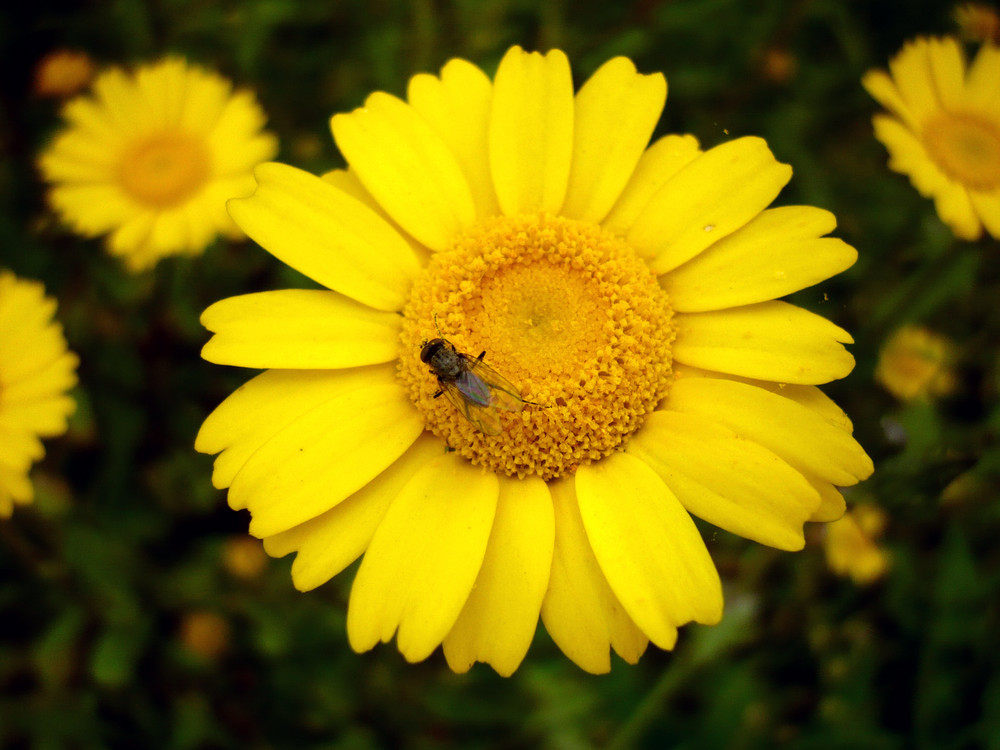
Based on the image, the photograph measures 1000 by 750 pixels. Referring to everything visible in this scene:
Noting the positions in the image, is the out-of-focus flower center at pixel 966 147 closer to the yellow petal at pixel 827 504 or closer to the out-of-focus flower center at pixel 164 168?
the yellow petal at pixel 827 504

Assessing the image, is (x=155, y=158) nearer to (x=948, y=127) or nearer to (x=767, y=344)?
(x=767, y=344)

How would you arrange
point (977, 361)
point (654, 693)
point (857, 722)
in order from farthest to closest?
point (977, 361), point (857, 722), point (654, 693)

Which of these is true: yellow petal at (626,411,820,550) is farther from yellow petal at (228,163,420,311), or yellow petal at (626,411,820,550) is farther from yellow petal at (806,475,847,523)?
yellow petal at (228,163,420,311)

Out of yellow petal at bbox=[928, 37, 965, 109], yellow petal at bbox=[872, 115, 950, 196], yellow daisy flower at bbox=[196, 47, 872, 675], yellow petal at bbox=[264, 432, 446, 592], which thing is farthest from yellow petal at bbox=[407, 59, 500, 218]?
yellow petal at bbox=[928, 37, 965, 109]

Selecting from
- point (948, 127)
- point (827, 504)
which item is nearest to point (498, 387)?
point (827, 504)

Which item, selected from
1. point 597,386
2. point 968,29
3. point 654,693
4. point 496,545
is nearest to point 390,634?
point 496,545

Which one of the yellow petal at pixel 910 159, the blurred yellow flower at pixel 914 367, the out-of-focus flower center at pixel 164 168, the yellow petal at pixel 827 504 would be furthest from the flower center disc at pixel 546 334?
the blurred yellow flower at pixel 914 367

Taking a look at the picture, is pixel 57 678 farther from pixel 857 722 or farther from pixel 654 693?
Result: pixel 857 722
